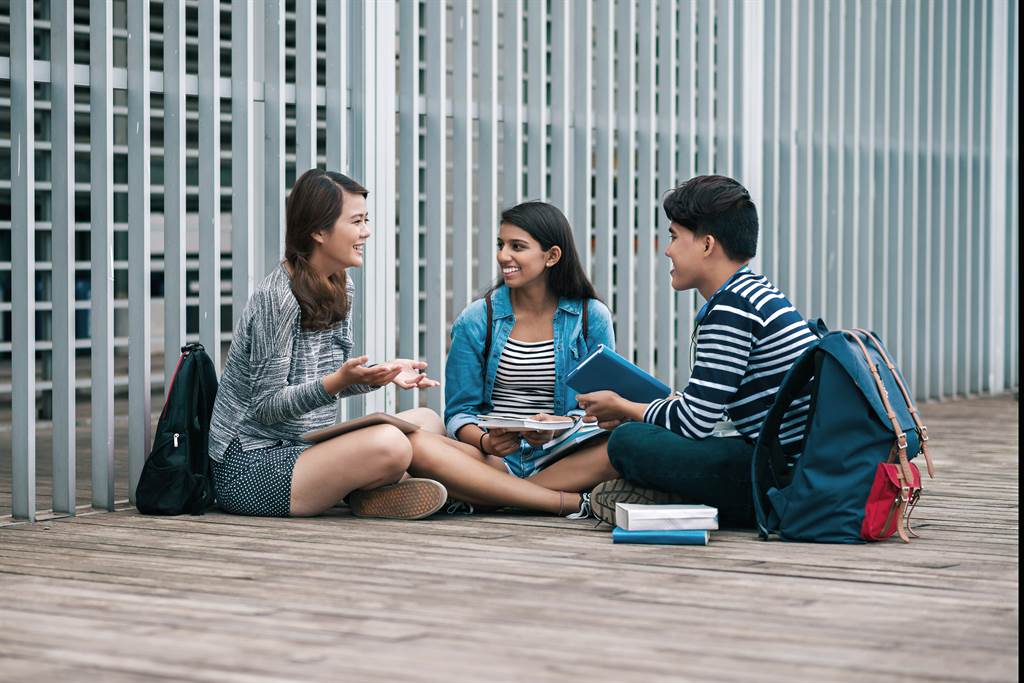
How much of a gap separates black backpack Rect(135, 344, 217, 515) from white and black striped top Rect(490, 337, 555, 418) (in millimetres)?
941

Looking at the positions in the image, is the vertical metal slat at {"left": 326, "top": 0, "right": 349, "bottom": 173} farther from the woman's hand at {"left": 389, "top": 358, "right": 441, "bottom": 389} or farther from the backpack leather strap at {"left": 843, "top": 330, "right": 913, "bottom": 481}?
the backpack leather strap at {"left": 843, "top": 330, "right": 913, "bottom": 481}

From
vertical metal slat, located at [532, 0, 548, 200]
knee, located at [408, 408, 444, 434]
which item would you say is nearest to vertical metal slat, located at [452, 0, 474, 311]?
vertical metal slat, located at [532, 0, 548, 200]

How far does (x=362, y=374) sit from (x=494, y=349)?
61 cm

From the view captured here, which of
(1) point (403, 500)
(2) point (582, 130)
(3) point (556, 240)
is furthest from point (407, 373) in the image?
(2) point (582, 130)

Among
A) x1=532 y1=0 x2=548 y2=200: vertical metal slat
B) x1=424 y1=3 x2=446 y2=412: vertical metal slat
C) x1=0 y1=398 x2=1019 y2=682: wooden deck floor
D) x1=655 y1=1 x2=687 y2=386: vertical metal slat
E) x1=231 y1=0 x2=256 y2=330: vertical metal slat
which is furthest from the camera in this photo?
x1=655 y1=1 x2=687 y2=386: vertical metal slat

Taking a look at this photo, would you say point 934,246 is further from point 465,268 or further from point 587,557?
point 587,557

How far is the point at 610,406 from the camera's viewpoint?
14.4ft

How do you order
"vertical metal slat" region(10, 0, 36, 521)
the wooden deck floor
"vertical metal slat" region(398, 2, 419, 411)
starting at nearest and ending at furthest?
the wooden deck floor < "vertical metal slat" region(10, 0, 36, 521) < "vertical metal slat" region(398, 2, 419, 411)

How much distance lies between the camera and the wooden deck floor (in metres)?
2.87

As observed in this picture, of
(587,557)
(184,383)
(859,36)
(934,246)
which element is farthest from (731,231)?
(934,246)

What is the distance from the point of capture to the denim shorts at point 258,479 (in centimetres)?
465

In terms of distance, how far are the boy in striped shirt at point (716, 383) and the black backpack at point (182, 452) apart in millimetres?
1235

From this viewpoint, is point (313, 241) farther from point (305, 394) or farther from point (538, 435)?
point (538, 435)

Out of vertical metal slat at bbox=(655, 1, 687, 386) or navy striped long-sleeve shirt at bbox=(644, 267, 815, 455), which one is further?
vertical metal slat at bbox=(655, 1, 687, 386)
